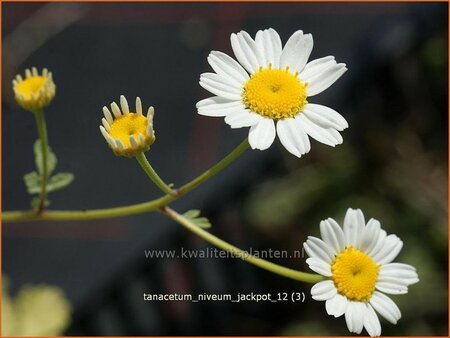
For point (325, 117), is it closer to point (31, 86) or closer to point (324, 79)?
point (324, 79)

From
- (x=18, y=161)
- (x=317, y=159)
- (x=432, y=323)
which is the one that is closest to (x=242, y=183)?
(x=317, y=159)

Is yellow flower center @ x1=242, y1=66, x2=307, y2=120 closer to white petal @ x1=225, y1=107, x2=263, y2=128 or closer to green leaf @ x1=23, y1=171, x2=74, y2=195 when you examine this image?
white petal @ x1=225, y1=107, x2=263, y2=128

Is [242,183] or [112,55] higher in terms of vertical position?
[112,55]

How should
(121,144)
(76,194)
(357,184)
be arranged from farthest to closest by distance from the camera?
(76,194)
(357,184)
(121,144)

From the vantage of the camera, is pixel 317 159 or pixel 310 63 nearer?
pixel 310 63

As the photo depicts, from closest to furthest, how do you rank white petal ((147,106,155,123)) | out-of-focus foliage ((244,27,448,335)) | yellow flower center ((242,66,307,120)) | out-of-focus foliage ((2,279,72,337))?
white petal ((147,106,155,123))
yellow flower center ((242,66,307,120))
out-of-focus foliage ((2,279,72,337))
out-of-focus foliage ((244,27,448,335))

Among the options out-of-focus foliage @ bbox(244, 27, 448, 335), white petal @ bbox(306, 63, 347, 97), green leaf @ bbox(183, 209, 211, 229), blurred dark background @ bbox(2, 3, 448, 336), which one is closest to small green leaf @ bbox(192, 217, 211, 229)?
green leaf @ bbox(183, 209, 211, 229)

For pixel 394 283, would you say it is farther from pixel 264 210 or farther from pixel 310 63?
pixel 264 210
